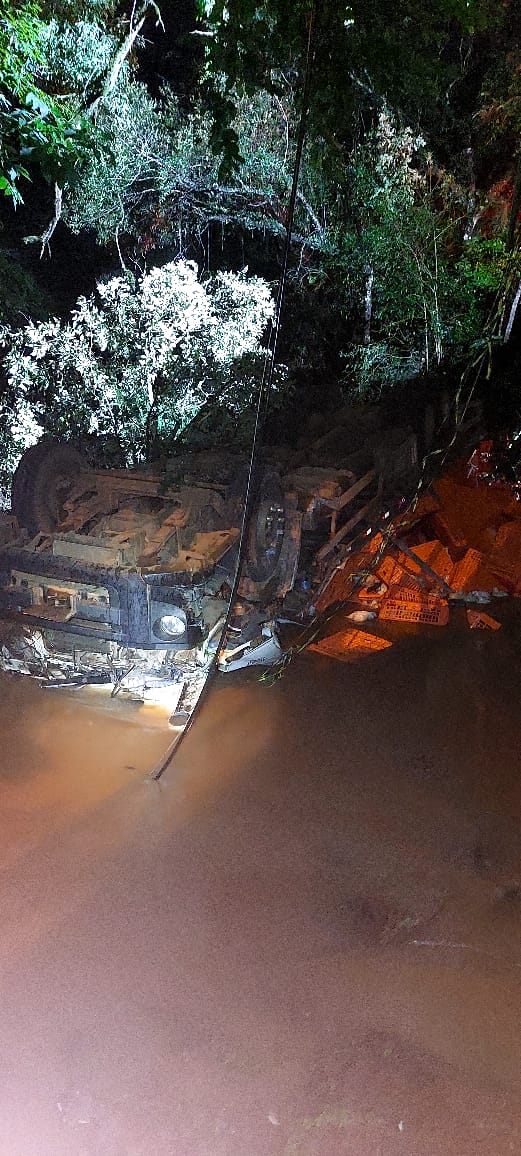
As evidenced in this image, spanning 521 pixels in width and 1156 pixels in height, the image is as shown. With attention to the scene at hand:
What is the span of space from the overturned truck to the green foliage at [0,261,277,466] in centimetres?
17

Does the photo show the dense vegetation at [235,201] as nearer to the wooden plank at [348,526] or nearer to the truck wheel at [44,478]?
the truck wheel at [44,478]

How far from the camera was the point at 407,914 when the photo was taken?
7.66ft

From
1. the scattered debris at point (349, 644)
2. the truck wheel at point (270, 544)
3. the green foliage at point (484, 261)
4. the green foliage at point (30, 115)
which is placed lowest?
the scattered debris at point (349, 644)

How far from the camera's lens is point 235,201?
3.10m

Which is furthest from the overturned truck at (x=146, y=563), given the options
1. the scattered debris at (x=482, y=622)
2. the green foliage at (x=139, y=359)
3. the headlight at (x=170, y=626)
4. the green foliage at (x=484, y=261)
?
the green foliage at (x=484, y=261)

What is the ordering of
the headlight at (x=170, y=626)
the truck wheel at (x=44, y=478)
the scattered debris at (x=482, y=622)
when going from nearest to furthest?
the headlight at (x=170, y=626), the truck wheel at (x=44, y=478), the scattered debris at (x=482, y=622)

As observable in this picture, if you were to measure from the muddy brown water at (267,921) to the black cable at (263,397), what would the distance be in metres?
0.07

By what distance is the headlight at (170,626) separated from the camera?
323cm

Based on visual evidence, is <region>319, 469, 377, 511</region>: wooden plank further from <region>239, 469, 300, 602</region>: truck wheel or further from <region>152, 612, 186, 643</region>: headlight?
<region>152, 612, 186, 643</region>: headlight

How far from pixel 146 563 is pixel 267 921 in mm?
1513

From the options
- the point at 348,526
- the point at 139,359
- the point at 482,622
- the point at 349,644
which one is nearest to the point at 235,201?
the point at 139,359

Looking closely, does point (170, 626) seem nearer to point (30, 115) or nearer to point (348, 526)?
point (348, 526)

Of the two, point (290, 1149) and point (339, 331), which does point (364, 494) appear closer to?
point (339, 331)

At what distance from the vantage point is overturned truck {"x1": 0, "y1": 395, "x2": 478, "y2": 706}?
128 inches
